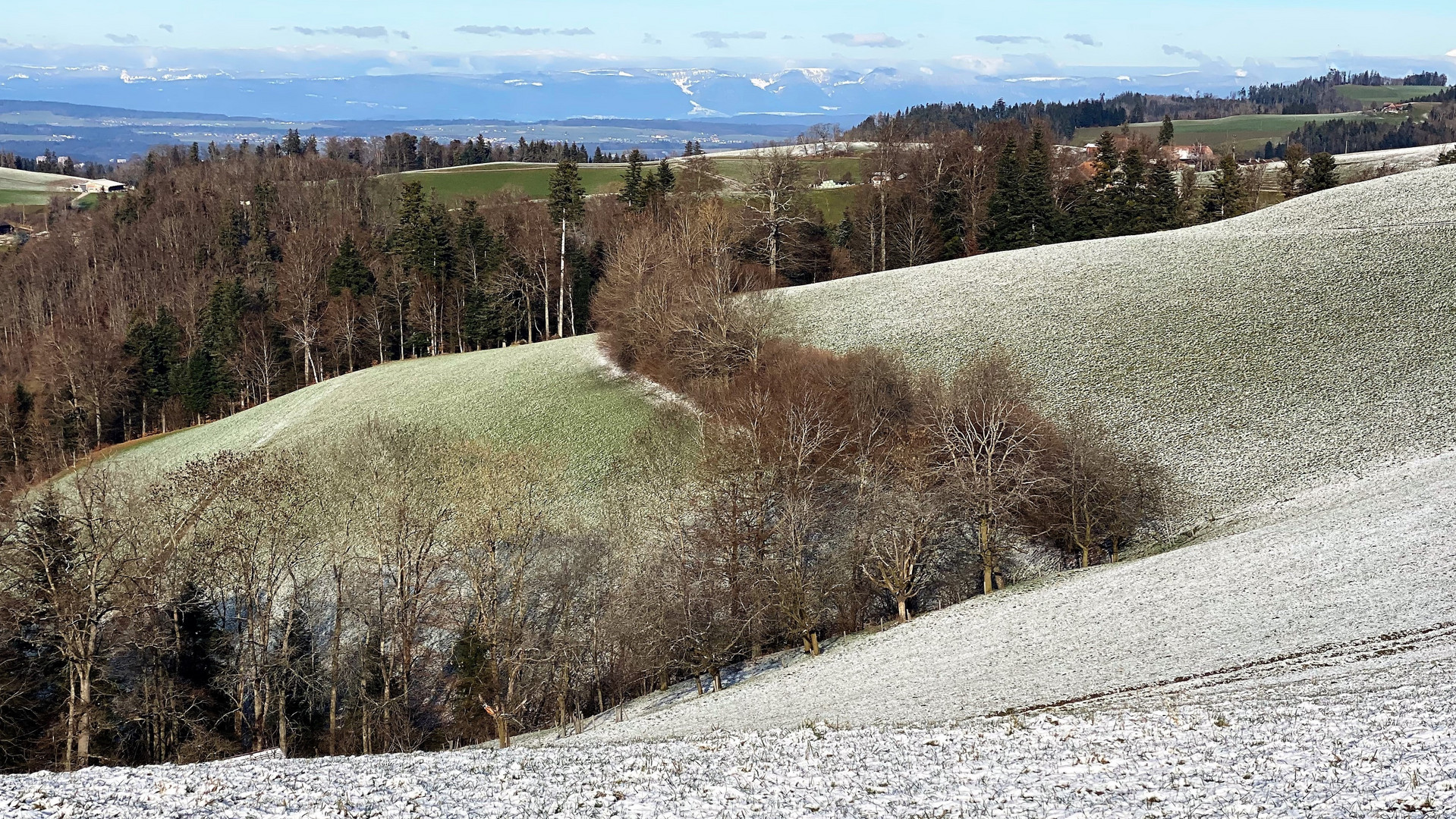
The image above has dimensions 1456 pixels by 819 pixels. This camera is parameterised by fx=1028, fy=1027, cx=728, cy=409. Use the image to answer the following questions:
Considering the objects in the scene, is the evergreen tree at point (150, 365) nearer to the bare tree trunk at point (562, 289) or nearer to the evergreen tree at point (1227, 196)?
the bare tree trunk at point (562, 289)

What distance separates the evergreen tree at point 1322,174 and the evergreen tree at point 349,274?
89664 millimetres

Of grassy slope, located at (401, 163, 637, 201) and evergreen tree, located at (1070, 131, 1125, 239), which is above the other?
grassy slope, located at (401, 163, 637, 201)

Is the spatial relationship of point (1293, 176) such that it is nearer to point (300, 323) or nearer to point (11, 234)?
point (300, 323)

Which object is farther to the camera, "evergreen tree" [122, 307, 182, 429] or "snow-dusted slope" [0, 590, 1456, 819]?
"evergreen tree" [122, 307, 182, 429]

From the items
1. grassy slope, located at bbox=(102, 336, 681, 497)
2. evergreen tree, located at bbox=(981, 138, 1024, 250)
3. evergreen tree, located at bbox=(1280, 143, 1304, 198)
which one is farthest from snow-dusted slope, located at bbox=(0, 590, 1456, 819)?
evergreen tree, located at bbox=(1280, 143, 1304, 198)

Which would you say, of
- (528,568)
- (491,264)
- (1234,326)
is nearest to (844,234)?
(491,264)

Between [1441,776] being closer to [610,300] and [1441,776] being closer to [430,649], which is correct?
[430,649]

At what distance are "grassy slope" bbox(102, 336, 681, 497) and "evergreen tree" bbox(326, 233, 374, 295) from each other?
71.7ft

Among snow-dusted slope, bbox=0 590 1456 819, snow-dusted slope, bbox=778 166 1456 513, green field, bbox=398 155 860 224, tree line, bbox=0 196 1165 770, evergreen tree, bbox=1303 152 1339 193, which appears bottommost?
tree line, bbox=0 196 1165 770

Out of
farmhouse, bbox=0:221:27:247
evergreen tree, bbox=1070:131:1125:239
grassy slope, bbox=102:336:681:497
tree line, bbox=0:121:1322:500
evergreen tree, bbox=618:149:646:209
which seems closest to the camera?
grassy slope, bbox=102:336:681:497

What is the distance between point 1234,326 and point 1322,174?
47848 mm

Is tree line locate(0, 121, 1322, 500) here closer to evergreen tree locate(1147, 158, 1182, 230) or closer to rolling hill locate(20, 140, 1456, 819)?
evergreen tree locate(1147, 158, 1182, 230)

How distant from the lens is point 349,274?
10131 cm

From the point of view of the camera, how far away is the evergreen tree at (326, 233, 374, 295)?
101062 millimetres
